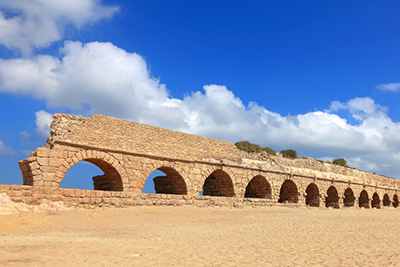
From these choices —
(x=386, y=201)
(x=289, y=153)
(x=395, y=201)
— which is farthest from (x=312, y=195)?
(x=395, y=201)

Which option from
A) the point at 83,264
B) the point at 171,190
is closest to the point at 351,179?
the point at 171,190

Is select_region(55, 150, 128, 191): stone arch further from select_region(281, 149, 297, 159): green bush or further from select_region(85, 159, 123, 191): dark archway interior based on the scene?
select_region(281, 149, 297, 159): green bush

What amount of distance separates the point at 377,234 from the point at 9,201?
32.5 feet

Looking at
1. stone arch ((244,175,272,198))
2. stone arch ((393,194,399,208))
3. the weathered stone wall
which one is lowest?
stone arch ((393,194,399,208))

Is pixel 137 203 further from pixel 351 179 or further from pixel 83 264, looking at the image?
pixel 351 179

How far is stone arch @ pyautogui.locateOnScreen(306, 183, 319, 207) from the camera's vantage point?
21047mm

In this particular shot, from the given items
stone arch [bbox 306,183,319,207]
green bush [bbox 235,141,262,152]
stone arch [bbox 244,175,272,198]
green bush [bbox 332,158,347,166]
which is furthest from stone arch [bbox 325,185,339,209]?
green bush [bbox 235,141,262,152]

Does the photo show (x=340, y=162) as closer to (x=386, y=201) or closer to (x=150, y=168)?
(x=386, y=201)

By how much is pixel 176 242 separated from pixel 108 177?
736 cm

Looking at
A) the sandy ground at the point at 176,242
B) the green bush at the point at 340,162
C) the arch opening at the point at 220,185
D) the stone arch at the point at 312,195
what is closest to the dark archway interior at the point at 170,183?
the arch opening at the point at 220,185

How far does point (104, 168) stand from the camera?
1245cm

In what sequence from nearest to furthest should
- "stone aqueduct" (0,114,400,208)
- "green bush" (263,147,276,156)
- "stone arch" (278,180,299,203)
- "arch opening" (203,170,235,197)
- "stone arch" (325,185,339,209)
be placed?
"stone aqueduct" (0,114,400,208)
"arch opening" (203,170,235,197)
"green bush" (263,147,276,156)
"stone arch" (278,180,299,203)
"stone arch" (325,185,339,209)

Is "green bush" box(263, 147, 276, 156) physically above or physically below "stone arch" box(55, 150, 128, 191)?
above

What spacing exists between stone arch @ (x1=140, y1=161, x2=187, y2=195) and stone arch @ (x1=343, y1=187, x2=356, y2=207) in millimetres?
16384
